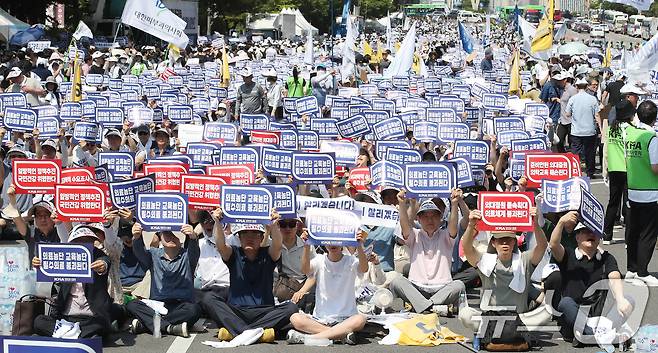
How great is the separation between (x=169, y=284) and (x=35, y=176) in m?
2.55

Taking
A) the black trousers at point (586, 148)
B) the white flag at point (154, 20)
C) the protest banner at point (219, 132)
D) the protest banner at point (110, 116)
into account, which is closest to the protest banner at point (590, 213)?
the protest banner at point (219, 132)

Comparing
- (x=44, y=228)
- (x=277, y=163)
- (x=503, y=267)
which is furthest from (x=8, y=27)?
(x=503, y=267)

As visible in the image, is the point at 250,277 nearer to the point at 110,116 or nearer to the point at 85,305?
the point at 85,305

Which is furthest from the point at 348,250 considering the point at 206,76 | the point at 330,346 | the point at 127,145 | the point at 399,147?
the point at 206,76

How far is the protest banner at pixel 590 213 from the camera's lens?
10617 millimetres

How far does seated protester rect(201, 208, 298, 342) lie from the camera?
37.1 feet

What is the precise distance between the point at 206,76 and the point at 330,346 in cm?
2215

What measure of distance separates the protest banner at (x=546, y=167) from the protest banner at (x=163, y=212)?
12.5 ft

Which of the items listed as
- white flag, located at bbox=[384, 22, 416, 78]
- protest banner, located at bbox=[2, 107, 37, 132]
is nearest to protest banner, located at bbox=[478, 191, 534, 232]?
protest banner, located at bbox=[2, 107, 37, 132]

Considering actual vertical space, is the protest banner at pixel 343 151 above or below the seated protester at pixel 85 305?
above

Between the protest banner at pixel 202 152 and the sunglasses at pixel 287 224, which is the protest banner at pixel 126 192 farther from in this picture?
the protest banner at pixel 202 152

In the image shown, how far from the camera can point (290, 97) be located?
25.7m

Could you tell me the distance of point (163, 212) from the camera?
11484 millimetres

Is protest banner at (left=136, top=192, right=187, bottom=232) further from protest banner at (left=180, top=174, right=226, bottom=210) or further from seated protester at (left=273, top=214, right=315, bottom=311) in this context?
seated protester at (left=273, top=214, right=315, bottom=311)
